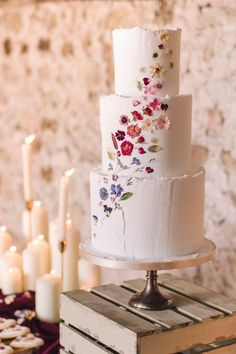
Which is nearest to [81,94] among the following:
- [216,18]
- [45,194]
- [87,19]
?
[87,19]

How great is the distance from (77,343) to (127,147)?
1.55 feet

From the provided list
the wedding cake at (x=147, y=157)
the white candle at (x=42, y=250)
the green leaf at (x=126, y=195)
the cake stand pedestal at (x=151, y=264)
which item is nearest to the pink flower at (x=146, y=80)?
the wedding cake at (x=147, y=157)

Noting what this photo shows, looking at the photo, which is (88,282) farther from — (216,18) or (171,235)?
(216,18)

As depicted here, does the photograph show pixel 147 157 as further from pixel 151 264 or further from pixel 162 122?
pixel 151 264

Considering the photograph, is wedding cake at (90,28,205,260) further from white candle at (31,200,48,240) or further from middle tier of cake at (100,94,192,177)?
white candle at (31,200,48,240)

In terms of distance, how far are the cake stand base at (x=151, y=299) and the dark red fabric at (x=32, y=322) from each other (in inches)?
11.5

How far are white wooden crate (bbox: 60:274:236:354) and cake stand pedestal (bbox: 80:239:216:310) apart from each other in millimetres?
25

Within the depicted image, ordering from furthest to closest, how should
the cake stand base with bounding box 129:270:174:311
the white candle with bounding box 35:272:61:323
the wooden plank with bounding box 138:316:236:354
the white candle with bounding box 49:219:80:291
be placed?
the white candle with bounding box 49:219:80:291 < the white candle with bounding box 35:272:61:323 < the cake stand base with bounding box 129:270:174:311 < the wooden plank with bounding box 138:316:236:354

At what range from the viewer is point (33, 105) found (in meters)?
2.62

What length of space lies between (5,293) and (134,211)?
79 centimetres

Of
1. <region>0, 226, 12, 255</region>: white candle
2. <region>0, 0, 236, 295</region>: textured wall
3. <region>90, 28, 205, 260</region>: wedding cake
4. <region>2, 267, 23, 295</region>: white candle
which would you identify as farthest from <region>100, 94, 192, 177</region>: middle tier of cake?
<region>0, 226, 12, 255</region>: white candle

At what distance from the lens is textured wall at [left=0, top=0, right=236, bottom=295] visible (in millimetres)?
1892

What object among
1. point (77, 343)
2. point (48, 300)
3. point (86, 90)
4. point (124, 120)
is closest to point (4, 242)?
point (48, 300)

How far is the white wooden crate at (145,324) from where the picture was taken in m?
1.42
